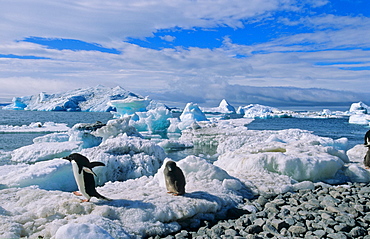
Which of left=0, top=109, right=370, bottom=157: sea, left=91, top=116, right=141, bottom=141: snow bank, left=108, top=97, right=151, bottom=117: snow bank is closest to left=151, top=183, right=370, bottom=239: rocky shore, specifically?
left=91, top=116, right=141, bottom=141: snow bank

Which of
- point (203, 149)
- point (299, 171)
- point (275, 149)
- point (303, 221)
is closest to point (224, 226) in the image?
point (303, 221)

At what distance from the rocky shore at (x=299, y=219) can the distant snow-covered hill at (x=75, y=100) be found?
3106 inches

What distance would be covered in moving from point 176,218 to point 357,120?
1839 inches

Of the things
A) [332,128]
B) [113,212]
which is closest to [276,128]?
[332,128]

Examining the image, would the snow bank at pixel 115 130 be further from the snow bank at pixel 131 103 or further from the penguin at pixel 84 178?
the snow bank at pixel 131 103

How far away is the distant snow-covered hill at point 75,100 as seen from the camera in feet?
279

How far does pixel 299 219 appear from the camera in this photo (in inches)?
188

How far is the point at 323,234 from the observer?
13.9 feet

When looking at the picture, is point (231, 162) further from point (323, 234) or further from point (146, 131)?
point (146, 131)

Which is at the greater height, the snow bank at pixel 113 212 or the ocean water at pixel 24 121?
the snow bank at pixel 113 212

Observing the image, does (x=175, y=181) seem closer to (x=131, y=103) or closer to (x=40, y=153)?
(x=40, y=153)

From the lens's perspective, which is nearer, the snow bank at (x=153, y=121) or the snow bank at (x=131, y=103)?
the snow bank at (x=153, y=121)

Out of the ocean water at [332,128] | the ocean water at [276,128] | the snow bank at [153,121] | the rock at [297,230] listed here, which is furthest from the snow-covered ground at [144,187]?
the snow bank at [153,121]

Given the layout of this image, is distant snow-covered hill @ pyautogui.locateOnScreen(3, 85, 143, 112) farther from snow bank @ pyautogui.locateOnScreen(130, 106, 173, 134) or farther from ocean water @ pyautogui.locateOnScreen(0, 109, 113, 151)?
snow bank @ pyautogui.locateOnScreen(130, 106, 173, 134)
